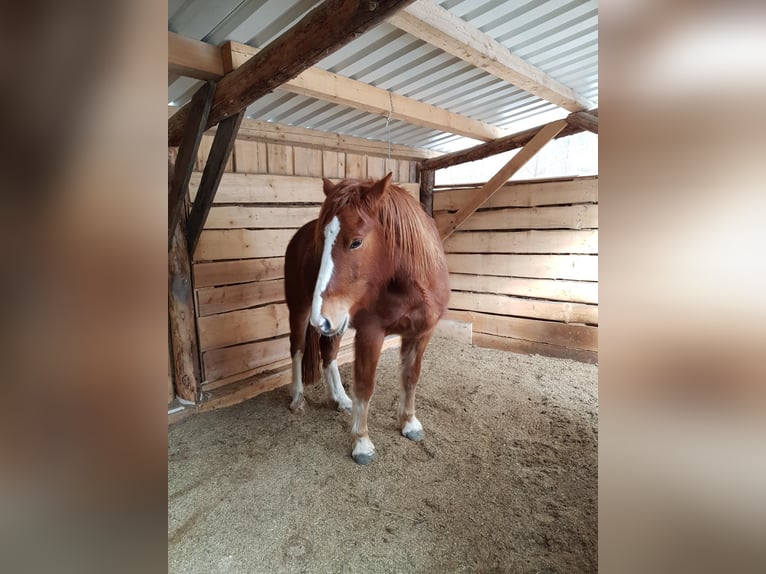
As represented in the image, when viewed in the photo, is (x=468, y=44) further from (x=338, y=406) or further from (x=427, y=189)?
(x=427, y=189)

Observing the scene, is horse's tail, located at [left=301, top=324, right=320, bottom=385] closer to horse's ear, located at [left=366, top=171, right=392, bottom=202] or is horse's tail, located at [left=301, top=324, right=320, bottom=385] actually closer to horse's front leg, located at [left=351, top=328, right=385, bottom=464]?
horse's front leg, located at [left=351, top=328, right=385, bottom=464]

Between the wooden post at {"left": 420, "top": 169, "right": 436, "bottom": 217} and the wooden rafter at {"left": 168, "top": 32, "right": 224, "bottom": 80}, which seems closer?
the wooden rafter at {"left": 168, "top": 32, "right": 224, "bottom": 80}

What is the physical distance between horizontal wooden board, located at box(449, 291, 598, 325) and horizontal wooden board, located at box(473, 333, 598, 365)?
0.24m

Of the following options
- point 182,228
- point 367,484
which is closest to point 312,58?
point 182,228

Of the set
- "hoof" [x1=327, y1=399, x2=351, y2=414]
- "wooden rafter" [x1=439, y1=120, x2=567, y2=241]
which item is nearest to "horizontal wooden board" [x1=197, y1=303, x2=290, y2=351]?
"hoof" [x1=327, y1=399, x2=351, y2=414]

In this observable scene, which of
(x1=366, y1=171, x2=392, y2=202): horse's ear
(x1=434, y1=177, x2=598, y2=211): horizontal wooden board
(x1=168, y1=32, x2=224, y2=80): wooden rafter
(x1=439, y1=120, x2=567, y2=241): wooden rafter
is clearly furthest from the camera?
(x1=434, y1=177, x2=598, y2=211): horizontal wooden board

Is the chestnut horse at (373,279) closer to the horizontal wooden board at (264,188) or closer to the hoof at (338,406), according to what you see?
the hoof at (338,406)

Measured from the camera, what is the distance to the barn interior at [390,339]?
116 centimetres

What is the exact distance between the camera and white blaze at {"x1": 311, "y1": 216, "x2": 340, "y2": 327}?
1343mm

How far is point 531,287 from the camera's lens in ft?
10.5
